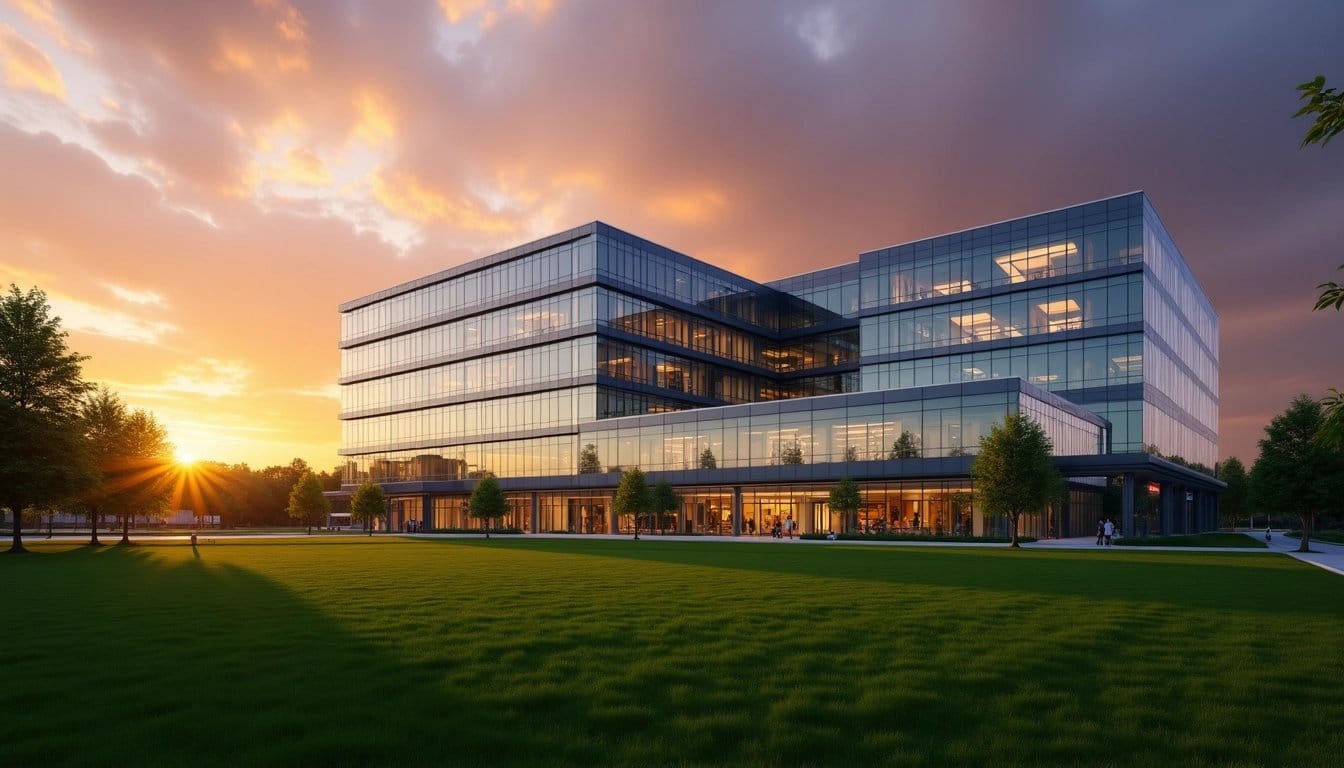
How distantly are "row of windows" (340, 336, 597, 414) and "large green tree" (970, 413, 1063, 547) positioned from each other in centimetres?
4403

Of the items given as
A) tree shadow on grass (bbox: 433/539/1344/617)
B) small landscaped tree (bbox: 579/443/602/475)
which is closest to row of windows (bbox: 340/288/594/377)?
small landscaped tree (bbox: 579/443/602/475)

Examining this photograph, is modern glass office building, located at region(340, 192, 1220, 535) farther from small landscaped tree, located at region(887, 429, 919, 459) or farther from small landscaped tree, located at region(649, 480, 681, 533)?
small landscaped tree, located at region(649, 480, 681, 533)

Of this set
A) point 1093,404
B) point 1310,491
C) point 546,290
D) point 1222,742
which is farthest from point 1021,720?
point 546,290

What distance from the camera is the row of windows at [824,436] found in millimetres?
58938

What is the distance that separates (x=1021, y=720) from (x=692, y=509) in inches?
2705

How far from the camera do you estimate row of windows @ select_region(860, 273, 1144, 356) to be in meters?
71.2

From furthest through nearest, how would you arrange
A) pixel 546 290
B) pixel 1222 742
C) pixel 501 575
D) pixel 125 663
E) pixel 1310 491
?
pixel 546 290 → pixel 1310 491 → pixel 501 575 → pixel 125 663 → pixel 1222 742

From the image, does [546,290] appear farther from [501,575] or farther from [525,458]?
[501,575]

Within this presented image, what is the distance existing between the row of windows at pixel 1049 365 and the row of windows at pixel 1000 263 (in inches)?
259

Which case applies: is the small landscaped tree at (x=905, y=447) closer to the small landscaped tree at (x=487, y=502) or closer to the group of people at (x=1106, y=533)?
the group of people at (x=1106, y=533)

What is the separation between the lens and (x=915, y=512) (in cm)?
6166

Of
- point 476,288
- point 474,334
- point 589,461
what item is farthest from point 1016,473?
point 476,288

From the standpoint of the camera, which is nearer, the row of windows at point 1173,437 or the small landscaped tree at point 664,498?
the small landscaped tree at point 664,498

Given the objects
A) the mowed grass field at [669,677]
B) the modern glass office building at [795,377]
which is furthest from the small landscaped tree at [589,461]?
the mowed grass field at [669,677]
